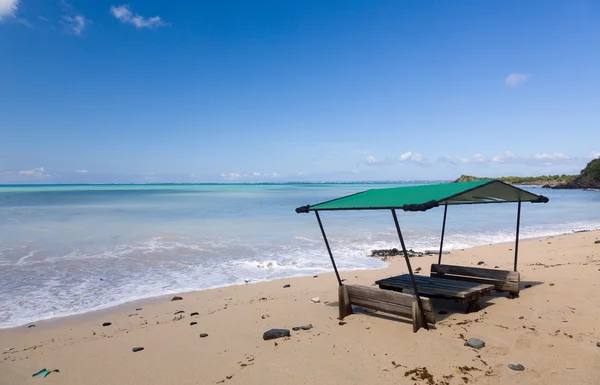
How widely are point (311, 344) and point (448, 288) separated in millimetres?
3026

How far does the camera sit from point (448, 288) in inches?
300

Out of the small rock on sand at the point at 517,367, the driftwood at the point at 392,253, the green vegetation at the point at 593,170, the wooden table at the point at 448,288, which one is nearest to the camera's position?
the small rock on sand at the point at 517,367

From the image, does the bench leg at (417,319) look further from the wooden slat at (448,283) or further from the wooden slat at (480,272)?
the wooden slat at (480,272)

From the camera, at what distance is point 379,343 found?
20.7 ft

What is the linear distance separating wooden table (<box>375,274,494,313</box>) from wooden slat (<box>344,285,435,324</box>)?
0.71 meters

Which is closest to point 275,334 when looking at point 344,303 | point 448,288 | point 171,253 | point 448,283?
point 344,303

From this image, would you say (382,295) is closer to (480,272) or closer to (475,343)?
(475,343)

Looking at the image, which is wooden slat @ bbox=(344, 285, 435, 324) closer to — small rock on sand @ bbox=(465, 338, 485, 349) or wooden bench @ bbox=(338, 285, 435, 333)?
wooden bench @ bbox=(338, 285, 435, 333)

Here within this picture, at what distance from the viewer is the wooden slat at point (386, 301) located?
22.1 ft

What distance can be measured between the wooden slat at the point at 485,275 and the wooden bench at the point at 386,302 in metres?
2.91

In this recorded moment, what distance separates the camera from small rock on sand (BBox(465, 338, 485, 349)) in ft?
19.5

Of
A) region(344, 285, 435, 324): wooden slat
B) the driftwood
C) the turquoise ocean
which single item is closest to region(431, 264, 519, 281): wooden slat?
region(344, 285, 435, 324): wooden slat

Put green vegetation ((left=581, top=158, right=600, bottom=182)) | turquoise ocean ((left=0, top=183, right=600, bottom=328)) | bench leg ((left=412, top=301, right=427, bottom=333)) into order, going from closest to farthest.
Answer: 1. bench leg ((left=412, top=301, right=427, bottom=333))
2. turquoise ocean ((left=0, top=183, right=600, bottom=328))
3. green vegetation ((left=581, top=158, right=600, bottom=182))

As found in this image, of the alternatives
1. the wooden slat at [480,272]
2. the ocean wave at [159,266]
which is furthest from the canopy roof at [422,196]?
the ocean wave at [159,266]
